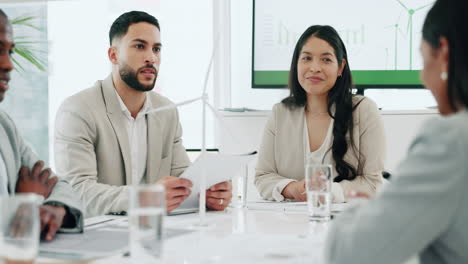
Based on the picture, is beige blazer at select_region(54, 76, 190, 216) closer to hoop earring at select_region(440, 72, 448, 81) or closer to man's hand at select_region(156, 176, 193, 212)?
man's hand at select_region(156, 176, 193, 212)

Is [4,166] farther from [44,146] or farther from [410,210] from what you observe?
[44,146]

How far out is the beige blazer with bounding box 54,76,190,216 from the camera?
221cm

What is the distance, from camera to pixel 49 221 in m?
1.37

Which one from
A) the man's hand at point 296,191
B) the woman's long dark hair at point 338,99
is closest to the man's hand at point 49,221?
the man's hand at point 296,191

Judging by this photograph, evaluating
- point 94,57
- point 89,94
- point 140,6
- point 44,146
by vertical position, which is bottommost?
point 44,146

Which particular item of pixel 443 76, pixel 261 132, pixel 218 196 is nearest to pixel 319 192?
pixel 218 196

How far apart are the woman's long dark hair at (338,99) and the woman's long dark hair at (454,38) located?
169 cm

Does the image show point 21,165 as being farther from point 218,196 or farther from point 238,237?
point 238,237

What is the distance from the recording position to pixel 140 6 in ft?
14.4

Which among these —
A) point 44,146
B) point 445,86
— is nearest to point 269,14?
point 44,146

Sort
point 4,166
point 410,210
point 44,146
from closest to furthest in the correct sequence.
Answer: point 410,210, point 4,166, point 44,146

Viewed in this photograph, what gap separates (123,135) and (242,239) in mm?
1188

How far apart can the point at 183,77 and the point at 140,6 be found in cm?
70

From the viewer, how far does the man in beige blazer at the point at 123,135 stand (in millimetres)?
2039
